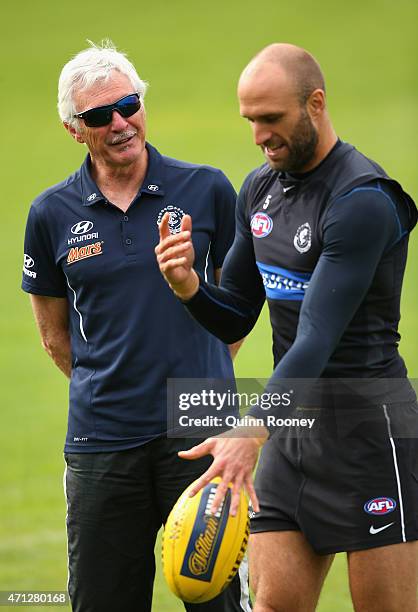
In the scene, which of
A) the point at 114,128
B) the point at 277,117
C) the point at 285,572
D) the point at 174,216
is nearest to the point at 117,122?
the point at 114,128

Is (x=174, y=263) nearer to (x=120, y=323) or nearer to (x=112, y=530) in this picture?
(x=120, y=323)

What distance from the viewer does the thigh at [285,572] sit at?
3.69 m

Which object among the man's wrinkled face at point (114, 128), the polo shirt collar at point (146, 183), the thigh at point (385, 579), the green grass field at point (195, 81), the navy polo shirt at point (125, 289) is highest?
the green grass field at point (195, 81)

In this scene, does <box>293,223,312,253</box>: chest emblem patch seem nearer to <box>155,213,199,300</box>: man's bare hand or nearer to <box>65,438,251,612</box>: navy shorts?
<box>155,213,199,300</box>: man's bare hand

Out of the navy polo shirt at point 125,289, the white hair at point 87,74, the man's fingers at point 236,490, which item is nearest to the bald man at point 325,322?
the man's fingers at point 236,490

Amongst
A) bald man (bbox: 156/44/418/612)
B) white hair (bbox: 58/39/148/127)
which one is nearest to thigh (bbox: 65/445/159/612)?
bald man (bbox: 156/44/418/612)

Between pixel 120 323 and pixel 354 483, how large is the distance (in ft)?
3.47

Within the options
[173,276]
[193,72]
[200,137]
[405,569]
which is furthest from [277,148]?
[193,72]

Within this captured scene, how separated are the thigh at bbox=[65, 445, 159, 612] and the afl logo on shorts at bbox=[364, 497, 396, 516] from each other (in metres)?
0.90

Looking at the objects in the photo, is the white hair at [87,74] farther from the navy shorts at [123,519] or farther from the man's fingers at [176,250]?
the navy shorts at [123,519]

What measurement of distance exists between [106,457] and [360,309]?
1176mm

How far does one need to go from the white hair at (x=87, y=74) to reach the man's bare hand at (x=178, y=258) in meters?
0.88

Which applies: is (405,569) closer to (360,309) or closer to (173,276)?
(360,309)

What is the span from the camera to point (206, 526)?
3.54 meters
